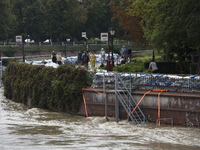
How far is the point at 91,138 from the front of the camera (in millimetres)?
13953

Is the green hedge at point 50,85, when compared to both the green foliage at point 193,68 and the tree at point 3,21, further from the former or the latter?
the tree at point 3,21

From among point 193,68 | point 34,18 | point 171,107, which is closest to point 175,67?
point 193,68

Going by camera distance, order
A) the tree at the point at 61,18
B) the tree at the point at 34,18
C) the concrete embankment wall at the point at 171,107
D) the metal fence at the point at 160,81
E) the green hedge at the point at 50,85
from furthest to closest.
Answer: the tree at the point at 61,18 < the tree at the point at 34,18 < the green hedge at the point at 50,85 < the metal fence at the point at 160,81 < the concrete embankment wall at the point at 171,107

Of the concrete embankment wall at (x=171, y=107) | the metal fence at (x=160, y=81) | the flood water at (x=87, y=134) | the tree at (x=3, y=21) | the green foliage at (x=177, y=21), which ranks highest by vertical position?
the tree at (x=3, y=21)

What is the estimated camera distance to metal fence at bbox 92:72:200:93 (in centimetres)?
1562

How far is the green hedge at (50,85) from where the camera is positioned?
61.8ft

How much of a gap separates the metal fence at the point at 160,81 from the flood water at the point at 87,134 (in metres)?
1.76

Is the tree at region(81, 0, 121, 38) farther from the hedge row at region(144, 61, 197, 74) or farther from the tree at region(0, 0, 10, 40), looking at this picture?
the hedge row at region(144, 61, 197, 74)

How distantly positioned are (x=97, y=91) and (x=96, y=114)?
1175mm

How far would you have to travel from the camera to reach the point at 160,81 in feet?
53.7

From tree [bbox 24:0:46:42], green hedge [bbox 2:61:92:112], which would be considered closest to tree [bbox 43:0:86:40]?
tree [bbox 24:0:46:42]

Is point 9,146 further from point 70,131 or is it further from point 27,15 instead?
point 27,15

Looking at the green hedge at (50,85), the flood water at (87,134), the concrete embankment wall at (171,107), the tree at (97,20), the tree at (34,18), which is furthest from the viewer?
the tree at (97,20)

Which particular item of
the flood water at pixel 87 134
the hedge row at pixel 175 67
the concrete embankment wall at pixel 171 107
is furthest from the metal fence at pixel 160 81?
the hedge row at pixel 175 67
